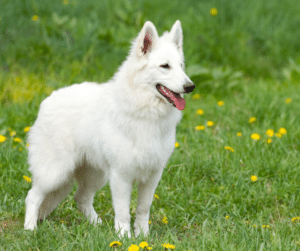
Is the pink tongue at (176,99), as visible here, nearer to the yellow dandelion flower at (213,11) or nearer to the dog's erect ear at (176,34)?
the dog's erect ear at (176,34)

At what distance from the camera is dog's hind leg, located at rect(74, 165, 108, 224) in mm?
3617

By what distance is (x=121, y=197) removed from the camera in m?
3.13

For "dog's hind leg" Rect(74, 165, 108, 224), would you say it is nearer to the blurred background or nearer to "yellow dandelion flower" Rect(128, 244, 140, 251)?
"yellow dandelion flower" Rect(128, 244, 140, 251)

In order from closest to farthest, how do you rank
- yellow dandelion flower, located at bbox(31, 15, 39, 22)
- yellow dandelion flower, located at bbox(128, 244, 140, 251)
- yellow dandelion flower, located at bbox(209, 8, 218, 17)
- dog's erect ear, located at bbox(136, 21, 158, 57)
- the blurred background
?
yellow dandelion flower, located at bbox(128, 244, 140, 251)
dog's erect ear, located at bbox(136, 21, 158, 57)
the blurred background
yellow dandelion flower, located at bbox(31, 15, 39, 22)
yellow dandelion flower, located at bbox(209, 8, 218, 17)

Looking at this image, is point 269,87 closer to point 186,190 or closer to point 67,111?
point 186,190

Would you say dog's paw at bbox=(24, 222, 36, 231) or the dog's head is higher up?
the dog's head

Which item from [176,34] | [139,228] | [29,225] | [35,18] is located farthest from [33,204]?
[35,18]

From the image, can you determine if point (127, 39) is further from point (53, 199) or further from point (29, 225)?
point (29, 225)

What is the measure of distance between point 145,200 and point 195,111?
2.53 metres

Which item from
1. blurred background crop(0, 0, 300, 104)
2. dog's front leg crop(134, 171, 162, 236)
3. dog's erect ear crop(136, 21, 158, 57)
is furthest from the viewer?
blurred background crop(0, 0, 300, 104)

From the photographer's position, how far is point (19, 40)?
21.4 ft

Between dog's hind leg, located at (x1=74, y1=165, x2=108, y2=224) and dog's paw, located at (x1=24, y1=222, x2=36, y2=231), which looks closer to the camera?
dog's paw, located at (x1=24, y1=222, x2=36, y2=231)

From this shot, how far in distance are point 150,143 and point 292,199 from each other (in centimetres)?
159

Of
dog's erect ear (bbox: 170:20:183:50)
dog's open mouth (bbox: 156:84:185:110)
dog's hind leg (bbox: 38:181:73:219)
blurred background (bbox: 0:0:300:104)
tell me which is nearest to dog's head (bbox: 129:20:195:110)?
dog's open mouth (bbox: 156:84:185:110)
